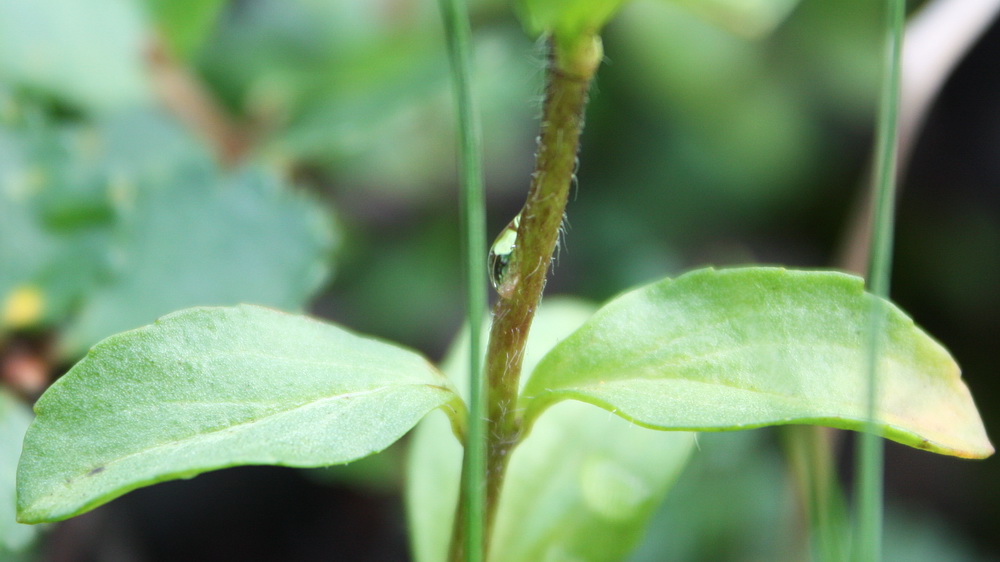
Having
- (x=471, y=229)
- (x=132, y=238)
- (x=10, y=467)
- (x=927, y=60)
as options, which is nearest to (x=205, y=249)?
(x=132, y=238)

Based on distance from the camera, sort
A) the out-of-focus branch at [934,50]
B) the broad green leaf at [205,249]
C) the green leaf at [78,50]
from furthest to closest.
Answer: the green leaf at [78,50], the out-of-focus branch at [934,50], the broad green leaf at [205,249]

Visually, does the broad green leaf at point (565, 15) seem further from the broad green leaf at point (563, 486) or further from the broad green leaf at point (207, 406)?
the broad green leaf at point (563, 486)

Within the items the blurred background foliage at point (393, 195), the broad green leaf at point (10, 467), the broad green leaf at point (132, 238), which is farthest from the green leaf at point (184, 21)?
the broad green leaf at point (10, 467)

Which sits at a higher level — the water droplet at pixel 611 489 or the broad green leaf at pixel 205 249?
the broad green leaf at pixel 205 249

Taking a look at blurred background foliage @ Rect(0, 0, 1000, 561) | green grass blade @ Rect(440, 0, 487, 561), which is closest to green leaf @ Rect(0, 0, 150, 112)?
blurred background foliage @ Rect(0, 0, 1000, 561)

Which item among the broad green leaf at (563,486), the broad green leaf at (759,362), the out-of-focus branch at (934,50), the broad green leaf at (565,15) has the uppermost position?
Answer: the out-of-focus branch at (934,50)

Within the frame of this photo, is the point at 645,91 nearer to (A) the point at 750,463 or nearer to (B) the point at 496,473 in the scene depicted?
(A) the point at 750,463

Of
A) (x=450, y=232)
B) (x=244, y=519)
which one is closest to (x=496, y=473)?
(x=244, y=519)
